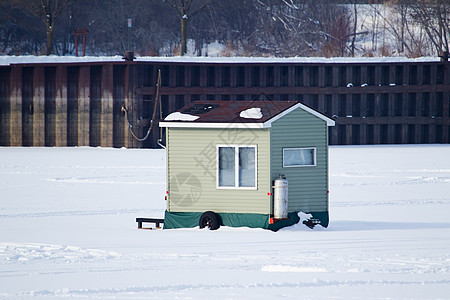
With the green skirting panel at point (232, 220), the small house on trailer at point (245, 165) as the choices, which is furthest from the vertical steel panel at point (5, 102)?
the green skirting panel at point (232, 220)

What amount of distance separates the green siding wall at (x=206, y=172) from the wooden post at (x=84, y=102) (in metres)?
17.6

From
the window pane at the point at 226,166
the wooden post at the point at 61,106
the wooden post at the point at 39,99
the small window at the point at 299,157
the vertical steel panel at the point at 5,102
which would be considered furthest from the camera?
the vertical steel panel at the point at 5,102

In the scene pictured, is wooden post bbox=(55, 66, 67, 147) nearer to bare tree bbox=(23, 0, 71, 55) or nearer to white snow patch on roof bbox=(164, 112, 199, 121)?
bare tree bbox=(23, 0, 71, 55)

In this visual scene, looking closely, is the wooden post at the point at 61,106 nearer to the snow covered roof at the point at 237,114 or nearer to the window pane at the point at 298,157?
the snow covered roof at the point at 237,114

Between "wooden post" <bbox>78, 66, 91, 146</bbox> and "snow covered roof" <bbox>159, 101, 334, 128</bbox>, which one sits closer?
"snow covered roof" <bbox>159, 101, 334, 128</bbox>

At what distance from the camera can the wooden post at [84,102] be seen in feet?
117

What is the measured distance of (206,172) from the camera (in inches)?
720

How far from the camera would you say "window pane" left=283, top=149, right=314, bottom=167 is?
60.6ft

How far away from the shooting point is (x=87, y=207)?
70.1 ft

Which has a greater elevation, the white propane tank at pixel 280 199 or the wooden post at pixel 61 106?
the wooden post at pixel 61 106

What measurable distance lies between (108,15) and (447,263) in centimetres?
4689

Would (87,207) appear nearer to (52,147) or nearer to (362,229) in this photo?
(362,229)

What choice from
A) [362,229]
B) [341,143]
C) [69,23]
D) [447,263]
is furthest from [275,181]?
[69,23]

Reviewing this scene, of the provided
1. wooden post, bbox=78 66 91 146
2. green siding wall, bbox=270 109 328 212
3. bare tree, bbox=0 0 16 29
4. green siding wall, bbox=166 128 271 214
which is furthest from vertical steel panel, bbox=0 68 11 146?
green siding wall, bbox=270 109 328 212
